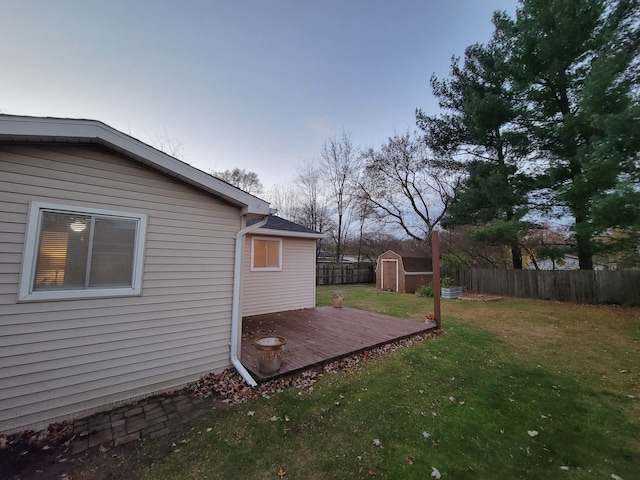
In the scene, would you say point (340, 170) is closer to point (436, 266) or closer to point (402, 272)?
point (402, 272)

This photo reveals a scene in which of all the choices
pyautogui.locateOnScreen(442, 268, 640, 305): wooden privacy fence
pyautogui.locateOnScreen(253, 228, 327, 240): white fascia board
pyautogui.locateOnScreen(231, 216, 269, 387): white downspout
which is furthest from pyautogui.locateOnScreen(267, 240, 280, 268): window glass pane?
pyautogui.locateOnScreen(442, 268, 640, 305): wooden privacy fence

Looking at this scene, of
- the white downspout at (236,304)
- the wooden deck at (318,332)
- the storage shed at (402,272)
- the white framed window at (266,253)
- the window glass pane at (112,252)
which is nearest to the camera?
the window glass pane at (112,252)

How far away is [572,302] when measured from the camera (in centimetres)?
1034

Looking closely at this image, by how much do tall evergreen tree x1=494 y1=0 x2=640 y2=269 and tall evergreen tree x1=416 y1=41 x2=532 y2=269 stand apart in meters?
0.73

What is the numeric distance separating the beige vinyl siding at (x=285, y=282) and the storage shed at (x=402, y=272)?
25.1ft

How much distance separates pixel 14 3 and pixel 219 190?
20.8ft

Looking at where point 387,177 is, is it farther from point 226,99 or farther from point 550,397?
point 550,397

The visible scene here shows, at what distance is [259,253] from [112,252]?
4.33 meters

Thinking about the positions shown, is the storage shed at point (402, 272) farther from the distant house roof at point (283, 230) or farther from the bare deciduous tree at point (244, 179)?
the bare deciduous tree at point (244, 179)

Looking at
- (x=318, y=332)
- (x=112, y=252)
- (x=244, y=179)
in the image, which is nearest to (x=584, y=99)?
(x=318, y=332)

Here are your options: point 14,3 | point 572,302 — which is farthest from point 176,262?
point 572,302

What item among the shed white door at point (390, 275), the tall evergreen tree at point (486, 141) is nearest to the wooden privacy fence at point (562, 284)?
the tall evergreen tree at point (486, 141)

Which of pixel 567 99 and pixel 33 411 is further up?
pixel 567 99

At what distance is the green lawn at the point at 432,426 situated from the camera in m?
2.15
